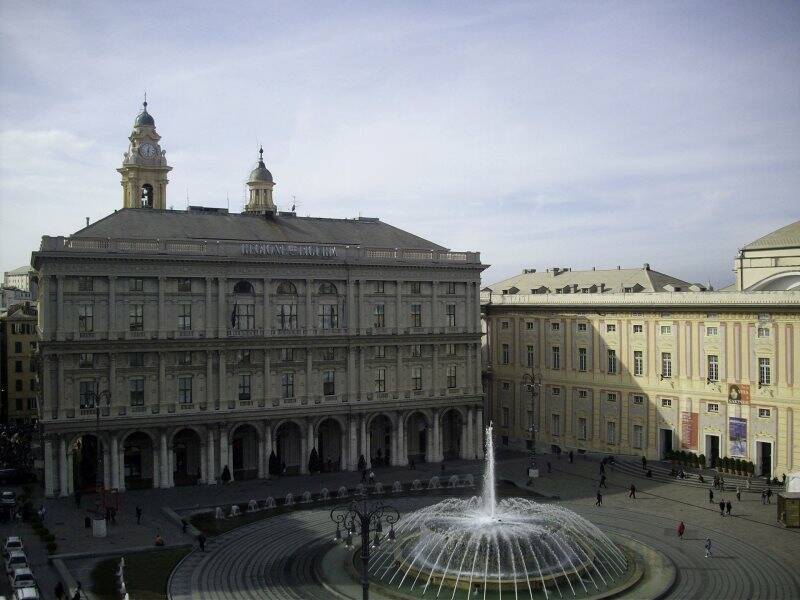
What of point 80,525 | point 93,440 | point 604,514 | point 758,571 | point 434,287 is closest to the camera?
point 758,571

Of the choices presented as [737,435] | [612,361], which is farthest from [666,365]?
[737,435]

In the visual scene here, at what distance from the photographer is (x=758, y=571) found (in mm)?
47281

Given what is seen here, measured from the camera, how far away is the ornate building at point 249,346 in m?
66.4

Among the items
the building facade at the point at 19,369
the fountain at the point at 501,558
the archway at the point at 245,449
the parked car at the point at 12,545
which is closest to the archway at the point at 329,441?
the archway at the point at 245,449

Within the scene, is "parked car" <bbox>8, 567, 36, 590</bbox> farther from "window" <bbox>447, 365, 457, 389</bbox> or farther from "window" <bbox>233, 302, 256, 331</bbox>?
"window" <bbox>447, 365, 457, 389</bbox>

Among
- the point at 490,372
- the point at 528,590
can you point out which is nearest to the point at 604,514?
the point at 528,590

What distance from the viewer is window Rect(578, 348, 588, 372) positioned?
3317 inches

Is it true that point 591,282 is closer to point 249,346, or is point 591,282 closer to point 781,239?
point 781,239

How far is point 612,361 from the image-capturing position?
269 feet

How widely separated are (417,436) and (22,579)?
143 ft

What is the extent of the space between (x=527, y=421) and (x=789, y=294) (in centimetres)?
2896

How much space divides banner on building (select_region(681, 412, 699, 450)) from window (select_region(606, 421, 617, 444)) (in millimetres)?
6876

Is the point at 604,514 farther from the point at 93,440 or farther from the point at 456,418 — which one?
the point at 93,440

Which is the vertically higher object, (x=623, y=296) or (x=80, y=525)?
(x=623, y=296)
